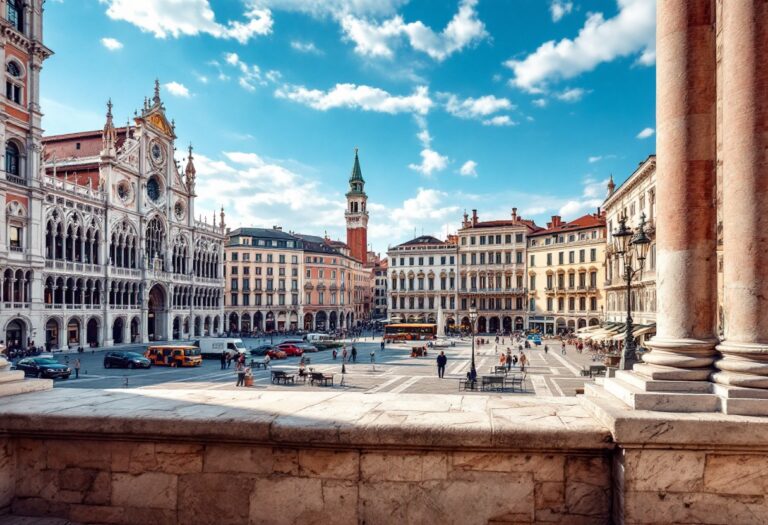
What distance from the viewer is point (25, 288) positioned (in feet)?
133

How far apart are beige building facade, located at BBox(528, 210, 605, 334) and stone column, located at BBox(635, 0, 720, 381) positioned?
203ft

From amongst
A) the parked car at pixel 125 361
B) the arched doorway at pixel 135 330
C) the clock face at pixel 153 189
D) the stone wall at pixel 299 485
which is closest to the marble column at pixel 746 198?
the stone wall at pixel 299 485

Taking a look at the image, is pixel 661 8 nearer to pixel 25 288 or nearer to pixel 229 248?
pixel 25 288

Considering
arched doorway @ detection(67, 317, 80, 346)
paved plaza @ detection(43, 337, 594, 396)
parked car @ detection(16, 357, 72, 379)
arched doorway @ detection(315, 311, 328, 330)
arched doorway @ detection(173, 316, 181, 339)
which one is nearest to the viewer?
paved plaza @ detection(43, 337, 594, 396)

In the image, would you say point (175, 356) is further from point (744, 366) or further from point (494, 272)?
point (494, 272)

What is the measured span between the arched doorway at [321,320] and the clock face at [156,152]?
1662 inches

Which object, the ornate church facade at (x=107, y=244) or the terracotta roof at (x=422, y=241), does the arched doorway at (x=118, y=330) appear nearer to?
the ornate church facade at (x=107, y=244)

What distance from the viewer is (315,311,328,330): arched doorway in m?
93.1

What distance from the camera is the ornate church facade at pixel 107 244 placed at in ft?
133

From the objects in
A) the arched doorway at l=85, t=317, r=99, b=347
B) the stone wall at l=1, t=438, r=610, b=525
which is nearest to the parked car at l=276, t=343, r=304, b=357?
the arched doorway at l=85, t=317, r=99, b=347

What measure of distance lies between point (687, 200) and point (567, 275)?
67.6 metres

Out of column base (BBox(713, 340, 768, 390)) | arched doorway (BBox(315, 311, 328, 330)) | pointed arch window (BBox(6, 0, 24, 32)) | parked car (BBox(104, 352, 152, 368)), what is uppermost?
pointed arch window (BBox(6, 0, 24, 32))

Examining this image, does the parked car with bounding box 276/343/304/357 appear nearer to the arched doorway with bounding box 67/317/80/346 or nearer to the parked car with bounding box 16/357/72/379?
the parked car with bounding box 16/357/72/379

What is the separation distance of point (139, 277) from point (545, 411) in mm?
56186
